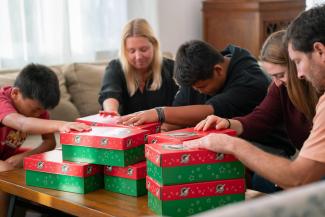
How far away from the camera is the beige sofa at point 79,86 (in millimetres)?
3697

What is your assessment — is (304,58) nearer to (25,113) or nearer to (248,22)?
(25,113)

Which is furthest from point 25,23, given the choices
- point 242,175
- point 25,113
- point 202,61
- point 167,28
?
point 242,175

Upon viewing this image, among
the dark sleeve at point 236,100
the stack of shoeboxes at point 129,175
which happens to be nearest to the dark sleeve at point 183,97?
the dark sleeve at point 236,100

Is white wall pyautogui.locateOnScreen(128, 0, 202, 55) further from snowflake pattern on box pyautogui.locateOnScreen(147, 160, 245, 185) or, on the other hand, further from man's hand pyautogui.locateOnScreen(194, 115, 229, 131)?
snowflake pattern on box pyautogui.locateOnScreen(147, 160, 245, 185)

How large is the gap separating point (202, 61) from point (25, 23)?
2.10 meters

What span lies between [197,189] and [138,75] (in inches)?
56.2

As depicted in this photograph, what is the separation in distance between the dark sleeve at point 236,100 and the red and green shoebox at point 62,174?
683 millimetres

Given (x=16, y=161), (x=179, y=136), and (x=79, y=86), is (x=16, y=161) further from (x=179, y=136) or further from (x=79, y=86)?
(x=79, y=86)

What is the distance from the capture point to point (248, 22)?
4.90m

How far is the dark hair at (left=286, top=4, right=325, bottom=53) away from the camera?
150 centimetres

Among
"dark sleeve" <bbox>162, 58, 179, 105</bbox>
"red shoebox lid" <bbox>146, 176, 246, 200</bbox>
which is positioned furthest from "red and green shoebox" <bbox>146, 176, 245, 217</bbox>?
"dark sleeve" <bbox>162, 58, 179, 105</bbox>

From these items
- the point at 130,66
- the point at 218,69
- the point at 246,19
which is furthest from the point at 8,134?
the point at 246,19

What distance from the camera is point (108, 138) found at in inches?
68.7

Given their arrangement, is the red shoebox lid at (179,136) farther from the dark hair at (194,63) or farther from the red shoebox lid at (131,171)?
the dark hair at (194,63)
